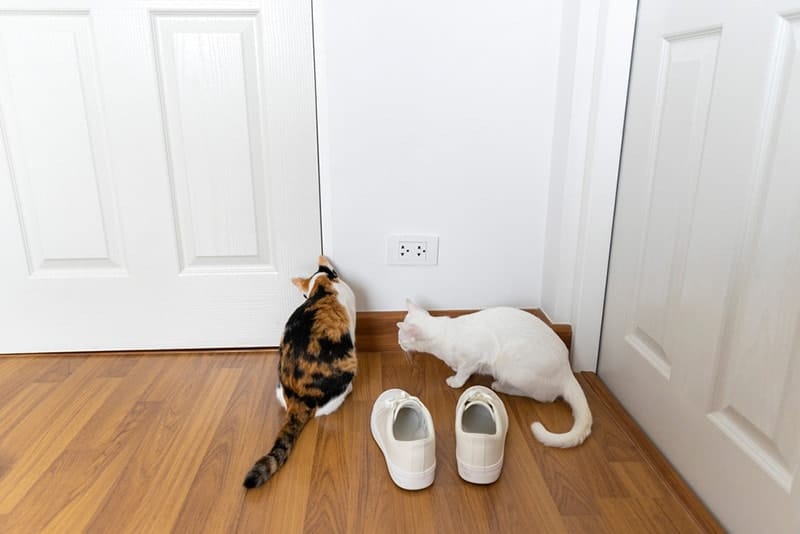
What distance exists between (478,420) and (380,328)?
0.49 meters

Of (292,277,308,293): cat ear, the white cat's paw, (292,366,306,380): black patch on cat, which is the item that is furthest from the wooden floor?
(292,277,308,293): cat ear

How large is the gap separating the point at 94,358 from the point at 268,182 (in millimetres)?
708

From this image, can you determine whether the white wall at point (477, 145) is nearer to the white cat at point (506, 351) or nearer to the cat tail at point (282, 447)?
the white cat at point (506, 351)

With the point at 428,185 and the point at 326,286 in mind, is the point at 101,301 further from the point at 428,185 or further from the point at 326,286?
the point at 428,185

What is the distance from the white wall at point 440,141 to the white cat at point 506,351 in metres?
0.21

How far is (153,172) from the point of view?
1413mm

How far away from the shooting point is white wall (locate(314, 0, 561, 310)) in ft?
4.38

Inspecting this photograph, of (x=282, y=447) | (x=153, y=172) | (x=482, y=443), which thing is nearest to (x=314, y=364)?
(x=282, y=447)

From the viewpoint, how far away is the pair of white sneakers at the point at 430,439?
3.27 ft

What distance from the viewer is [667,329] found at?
1093 mm

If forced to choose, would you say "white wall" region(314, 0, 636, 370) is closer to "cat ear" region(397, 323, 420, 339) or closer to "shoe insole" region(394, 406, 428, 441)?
"cat ear" region(397, 323, 420, 339)

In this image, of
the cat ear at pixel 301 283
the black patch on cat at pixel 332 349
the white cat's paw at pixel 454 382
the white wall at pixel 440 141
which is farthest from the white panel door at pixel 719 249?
the cat ear at pixel 301 283

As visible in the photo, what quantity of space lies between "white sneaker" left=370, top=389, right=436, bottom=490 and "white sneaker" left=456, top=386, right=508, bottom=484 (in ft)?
0.19

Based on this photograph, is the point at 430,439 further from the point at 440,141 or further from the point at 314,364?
the point at 440,141
